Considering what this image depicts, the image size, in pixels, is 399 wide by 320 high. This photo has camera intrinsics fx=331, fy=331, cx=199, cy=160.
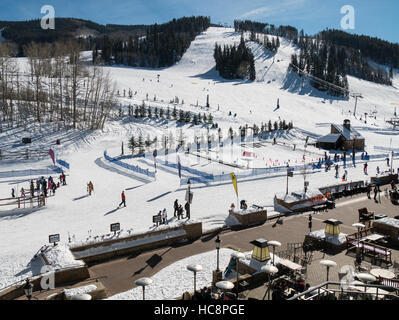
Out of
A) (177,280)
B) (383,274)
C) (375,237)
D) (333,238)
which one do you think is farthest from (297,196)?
(177,280)

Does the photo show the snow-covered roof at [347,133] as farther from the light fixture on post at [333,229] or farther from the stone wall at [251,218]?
the light fixture on post at [333,229]

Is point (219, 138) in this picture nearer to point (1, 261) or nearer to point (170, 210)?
point (170, 210)

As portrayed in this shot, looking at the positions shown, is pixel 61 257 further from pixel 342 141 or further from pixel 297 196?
pixel 342 141

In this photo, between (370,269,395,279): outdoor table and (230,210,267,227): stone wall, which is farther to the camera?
(230,210,267,227): stone wall

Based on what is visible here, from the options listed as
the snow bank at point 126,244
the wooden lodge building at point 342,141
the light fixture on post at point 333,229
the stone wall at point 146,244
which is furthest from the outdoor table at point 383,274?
the wooden lodge building at point 342,141

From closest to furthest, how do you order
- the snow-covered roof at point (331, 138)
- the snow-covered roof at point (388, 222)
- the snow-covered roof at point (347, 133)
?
the snow-covered roof at point (388, 222)
the snow-covered roof at point (331, 138)
the snow-covered roof at point (347, 133)

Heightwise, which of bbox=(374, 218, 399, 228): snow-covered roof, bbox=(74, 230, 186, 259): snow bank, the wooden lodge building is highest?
the wooden lodge building

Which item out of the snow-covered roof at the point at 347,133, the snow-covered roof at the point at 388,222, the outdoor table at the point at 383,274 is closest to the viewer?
the outdoor table at the point at 383,274

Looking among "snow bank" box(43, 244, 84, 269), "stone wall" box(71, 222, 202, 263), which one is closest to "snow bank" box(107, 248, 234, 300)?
"stone wall" box(71, 222, 202, 263)

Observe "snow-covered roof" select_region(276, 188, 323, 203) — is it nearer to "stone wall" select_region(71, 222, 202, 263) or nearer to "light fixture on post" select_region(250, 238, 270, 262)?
"stone wall" select_region(71, 222, 202, 263)
